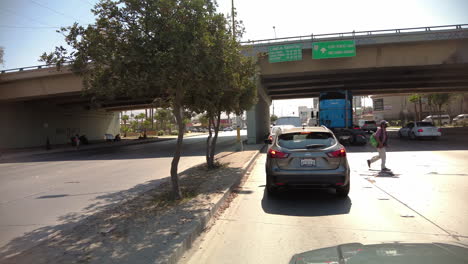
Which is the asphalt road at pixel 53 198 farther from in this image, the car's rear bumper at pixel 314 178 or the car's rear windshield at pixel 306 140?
the car's rear windshield at pixel 306 140

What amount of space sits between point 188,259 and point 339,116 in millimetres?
20894

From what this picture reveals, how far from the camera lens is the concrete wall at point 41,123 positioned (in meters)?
32.4

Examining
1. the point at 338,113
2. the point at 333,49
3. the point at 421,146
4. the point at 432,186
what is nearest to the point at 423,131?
the point at 421,146

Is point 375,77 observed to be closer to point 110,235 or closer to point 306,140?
point 306,140

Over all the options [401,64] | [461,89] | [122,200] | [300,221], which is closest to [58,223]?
[122,200]

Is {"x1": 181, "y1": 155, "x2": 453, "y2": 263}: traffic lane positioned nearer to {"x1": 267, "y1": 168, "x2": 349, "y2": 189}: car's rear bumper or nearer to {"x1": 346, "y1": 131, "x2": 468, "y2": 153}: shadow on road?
{"x1": 267, "y1": 168, "x2": 349, "y2": 189}: car's rear bumper

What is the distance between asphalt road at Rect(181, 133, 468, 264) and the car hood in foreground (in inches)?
47.0

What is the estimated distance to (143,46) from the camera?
619 cm

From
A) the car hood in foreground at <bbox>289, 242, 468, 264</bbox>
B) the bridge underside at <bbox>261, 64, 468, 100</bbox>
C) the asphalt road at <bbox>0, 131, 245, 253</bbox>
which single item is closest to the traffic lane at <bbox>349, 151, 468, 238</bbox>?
the car hood in foreground at <bbox>289, 242, 468, 264</bbox>

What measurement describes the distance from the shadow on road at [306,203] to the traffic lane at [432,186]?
4.48ft

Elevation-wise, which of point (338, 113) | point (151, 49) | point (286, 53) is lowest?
point (338, 113)

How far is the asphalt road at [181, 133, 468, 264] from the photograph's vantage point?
178 inches

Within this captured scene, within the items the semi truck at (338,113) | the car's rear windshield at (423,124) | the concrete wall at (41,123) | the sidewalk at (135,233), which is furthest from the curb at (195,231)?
the concrete wall at (41,123)

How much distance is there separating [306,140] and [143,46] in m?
3.93
